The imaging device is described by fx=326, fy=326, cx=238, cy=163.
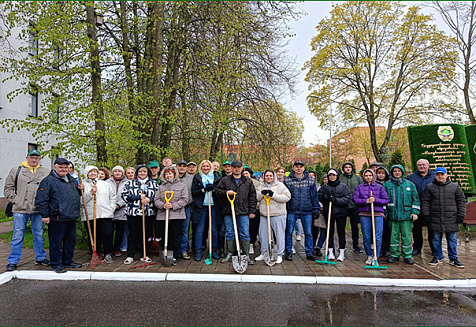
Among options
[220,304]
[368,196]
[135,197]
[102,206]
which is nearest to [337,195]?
[368,196]

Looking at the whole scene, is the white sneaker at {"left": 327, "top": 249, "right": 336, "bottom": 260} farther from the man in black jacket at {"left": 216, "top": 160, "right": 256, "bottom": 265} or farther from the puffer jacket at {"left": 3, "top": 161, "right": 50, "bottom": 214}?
the puffer jacket at {"left": 3, "top": 161, "right": 50, "bottom": 214}

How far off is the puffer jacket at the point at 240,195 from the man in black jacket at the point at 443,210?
3429mm

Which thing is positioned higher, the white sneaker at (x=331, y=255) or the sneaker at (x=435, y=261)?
the white sneaker at (x=331, y=255)

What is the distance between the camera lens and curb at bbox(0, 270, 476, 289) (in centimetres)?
523

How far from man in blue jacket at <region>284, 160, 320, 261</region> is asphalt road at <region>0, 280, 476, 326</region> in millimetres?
1588

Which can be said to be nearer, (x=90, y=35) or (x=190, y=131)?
(x=90, y=35)

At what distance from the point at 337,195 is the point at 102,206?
4635mm

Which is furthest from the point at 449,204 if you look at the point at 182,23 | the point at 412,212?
the point at 182,23

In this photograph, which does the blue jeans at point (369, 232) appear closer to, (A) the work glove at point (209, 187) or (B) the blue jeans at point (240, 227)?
(B) the blue jeans at point (240, 227)

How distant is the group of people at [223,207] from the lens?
19.6 ft

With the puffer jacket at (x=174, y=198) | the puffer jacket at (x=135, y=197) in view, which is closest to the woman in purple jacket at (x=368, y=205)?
the puffer jacket at (x=174, y=198)

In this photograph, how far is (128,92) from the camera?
9.49 metres

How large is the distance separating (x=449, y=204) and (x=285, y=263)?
335 cm

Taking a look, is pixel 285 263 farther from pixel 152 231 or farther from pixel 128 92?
pixel 128 92
